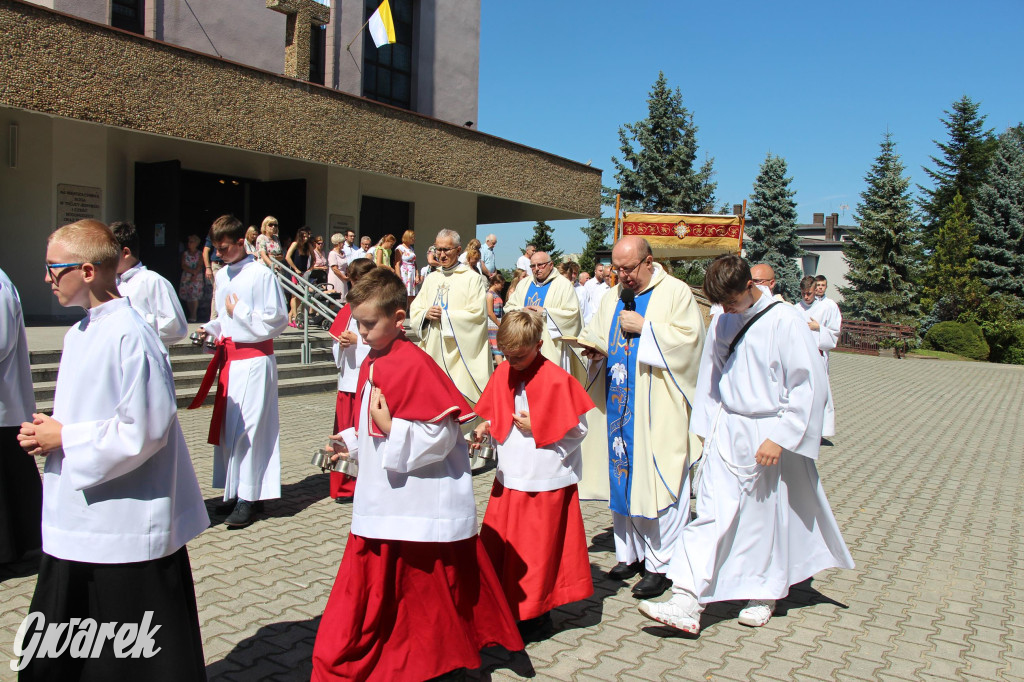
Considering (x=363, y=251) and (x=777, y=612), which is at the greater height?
(x=363, y=251)

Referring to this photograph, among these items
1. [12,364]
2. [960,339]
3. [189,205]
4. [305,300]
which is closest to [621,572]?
[12,364]

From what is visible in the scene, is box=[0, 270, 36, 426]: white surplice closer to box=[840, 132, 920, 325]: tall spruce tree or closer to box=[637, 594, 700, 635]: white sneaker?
box=[637, 594, 700, 635]: white sneaker

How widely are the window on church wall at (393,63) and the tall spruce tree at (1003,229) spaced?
27.4 metres

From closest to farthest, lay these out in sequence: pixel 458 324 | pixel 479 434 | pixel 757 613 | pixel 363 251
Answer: pixel 479 434 < pixel 757 613 < pixel 458 324 < pixel 363 251

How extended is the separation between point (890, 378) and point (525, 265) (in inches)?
384

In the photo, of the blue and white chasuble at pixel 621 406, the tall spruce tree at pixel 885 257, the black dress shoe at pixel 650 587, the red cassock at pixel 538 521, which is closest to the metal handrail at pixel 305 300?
the blue and white chasuble at pixel 621 406

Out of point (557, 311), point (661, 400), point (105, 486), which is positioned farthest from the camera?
point (557, 311)

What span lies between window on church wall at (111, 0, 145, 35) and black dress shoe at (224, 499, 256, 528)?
1197 centimetres

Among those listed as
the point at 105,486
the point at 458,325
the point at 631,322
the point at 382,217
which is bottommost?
the point at 105,486

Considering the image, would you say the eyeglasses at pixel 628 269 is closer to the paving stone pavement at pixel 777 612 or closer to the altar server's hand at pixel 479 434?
the altar server's hand at pixel 479 434

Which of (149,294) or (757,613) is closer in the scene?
(757,613)

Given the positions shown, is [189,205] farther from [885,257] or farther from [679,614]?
[885,257]

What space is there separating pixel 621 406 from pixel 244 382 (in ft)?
8.70

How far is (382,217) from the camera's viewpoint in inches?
765
